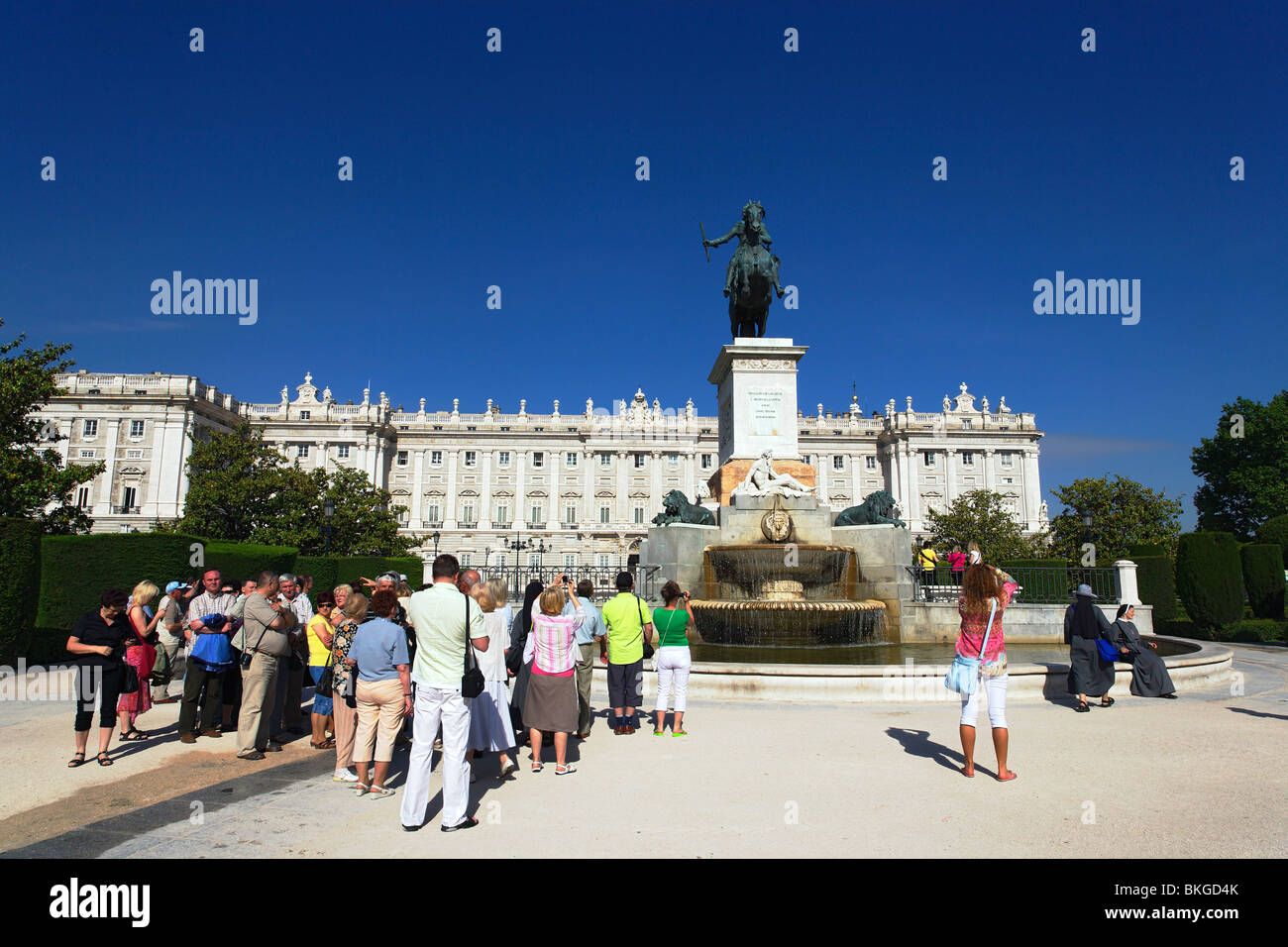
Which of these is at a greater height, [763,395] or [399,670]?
[763,395]

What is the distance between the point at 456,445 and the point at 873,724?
92286mm

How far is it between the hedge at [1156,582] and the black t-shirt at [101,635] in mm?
27209

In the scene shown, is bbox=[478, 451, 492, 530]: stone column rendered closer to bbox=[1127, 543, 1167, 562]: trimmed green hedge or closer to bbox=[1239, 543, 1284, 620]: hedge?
bbox=[1127, 543, 1167, 562]: trimmed green hedge

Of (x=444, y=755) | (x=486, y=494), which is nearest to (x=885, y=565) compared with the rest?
(x=444, y=755)

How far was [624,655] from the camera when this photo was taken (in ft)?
26.9

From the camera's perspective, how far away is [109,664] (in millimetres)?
7480

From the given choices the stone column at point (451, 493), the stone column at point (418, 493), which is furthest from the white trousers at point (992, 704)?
the stone column at point (418, 493)

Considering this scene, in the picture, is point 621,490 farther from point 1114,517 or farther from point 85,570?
point 85,570

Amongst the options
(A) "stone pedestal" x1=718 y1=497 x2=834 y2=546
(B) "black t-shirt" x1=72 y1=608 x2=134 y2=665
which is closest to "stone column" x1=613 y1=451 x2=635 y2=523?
(A) "stone pedestal" x1=718 y1=497 x2=834 y2=546

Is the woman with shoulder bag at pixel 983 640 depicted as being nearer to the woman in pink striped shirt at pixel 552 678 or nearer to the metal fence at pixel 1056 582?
the woman in pink striped shirt at pixel 552 678

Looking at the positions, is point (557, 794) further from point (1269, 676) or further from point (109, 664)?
point (1269, 676)

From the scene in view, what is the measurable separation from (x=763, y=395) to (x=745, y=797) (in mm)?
11560

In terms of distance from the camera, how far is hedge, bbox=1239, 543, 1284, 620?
24375 millimetres

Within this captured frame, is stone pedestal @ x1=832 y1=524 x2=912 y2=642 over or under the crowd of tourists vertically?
over
